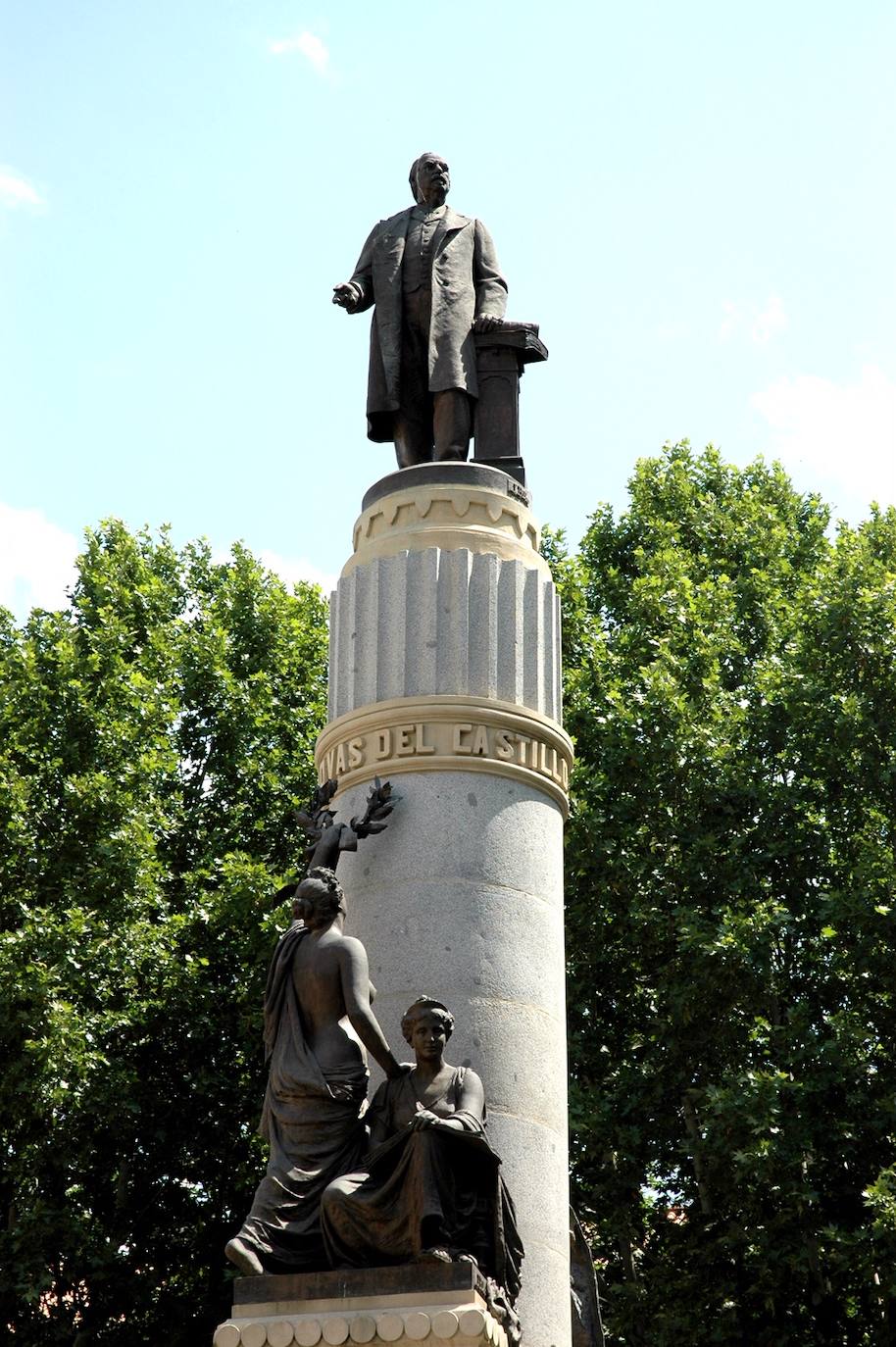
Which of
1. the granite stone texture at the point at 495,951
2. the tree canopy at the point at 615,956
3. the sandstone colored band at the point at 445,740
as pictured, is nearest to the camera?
the granite stone texture at the point at 495,951

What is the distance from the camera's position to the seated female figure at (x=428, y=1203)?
849 centimetres

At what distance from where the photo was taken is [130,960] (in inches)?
819

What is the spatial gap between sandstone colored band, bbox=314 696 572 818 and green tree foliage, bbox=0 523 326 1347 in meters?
9.68

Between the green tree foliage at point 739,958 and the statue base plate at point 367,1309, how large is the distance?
34.1 feet

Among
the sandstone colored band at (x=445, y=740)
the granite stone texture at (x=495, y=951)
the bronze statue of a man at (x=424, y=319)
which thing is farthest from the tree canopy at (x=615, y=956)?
the bronze statue of a man at (x=424, y=319)

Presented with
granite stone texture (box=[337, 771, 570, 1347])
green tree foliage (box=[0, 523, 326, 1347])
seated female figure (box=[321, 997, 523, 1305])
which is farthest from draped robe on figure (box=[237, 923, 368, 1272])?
green tree foliage (box=[0, 523, 326, 1347])

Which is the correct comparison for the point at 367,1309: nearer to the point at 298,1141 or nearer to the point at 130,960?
the point at 298,1141

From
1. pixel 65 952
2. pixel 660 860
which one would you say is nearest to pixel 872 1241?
pixel 660 860

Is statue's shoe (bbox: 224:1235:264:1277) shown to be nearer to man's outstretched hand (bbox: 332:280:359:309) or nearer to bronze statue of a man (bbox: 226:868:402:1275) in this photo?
bronze statue of a man (bbox: 226:868:402:1275)

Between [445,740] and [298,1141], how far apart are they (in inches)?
110

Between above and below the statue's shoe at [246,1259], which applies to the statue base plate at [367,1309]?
below

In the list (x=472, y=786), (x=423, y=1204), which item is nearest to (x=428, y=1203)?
(x=423, y=1204)

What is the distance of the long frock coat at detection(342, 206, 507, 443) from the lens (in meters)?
12.4

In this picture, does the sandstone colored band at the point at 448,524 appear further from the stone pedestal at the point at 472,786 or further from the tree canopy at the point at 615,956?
the tree canopy at the point at 615,956
